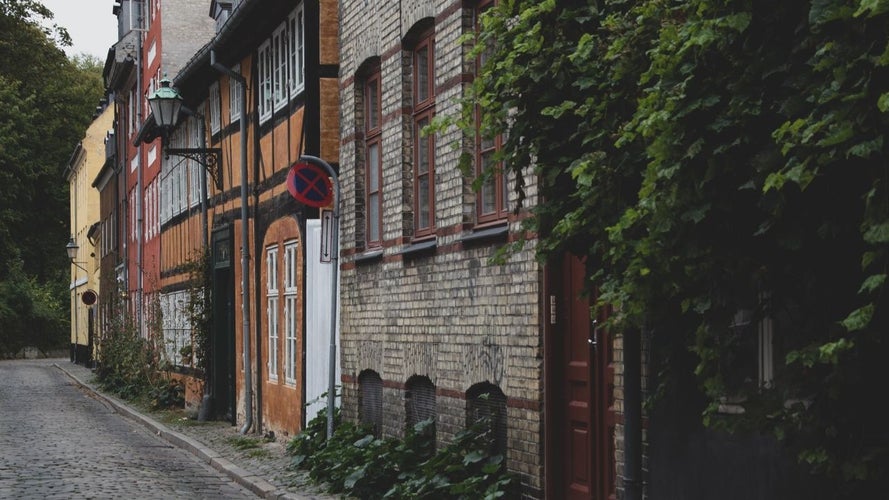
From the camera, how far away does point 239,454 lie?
1719 cm

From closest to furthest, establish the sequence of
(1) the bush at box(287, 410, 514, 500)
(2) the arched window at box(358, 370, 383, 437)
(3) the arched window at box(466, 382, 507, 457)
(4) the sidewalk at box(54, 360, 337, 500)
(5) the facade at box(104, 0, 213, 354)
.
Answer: (1) the bush at box(287, 410, 514, 500) → (3) the arched window at box(466, 382, 507, 457) → (4) the sidewalk at box(54, 360, 337, 500) → (2) the arched window at box(358, 370, 383, 437) → (5) the facade at box(104, 0, 213, 354)

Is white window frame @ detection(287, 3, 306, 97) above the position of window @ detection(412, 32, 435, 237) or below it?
above

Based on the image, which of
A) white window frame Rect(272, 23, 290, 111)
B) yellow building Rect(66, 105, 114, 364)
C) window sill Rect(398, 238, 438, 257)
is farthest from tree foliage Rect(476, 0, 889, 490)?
yellow building Rect(66, 105, 114, 364)

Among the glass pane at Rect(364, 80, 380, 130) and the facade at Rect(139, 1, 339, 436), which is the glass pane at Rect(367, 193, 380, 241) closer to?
the glass pane at Rect(364, 80, 380, 130)

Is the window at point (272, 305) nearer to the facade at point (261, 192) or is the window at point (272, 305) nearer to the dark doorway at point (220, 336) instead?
the facade at point (261, 192)

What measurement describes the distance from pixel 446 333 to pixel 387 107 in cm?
264

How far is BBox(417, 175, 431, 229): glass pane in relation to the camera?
12.9 metres

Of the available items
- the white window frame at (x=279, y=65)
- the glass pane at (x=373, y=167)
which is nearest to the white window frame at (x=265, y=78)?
the white window frame at (x=279, y=65)

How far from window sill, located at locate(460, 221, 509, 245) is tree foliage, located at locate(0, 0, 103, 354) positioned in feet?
84.6

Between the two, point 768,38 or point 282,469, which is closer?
point 768,38

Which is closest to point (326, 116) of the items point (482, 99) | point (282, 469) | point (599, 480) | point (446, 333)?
point (282, 469)

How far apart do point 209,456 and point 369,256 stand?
4.22 meters

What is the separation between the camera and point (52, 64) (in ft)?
121

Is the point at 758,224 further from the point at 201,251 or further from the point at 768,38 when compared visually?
the point at 201,251
